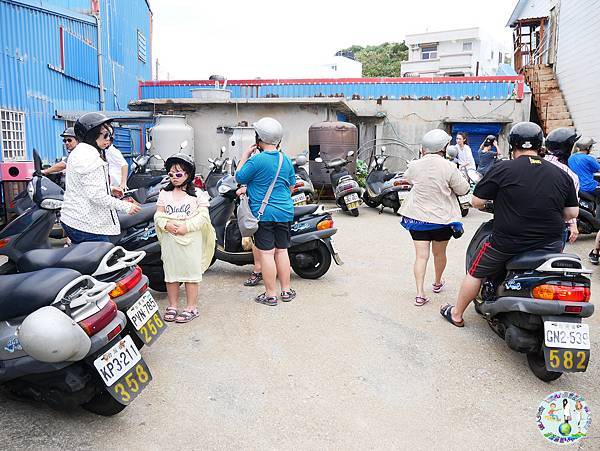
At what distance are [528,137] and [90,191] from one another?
3.16 m

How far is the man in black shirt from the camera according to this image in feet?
11.7

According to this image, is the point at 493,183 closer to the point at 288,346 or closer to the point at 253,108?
the point at 288,346

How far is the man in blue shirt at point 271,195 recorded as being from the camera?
4713mm

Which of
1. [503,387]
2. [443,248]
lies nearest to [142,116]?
[443,248]

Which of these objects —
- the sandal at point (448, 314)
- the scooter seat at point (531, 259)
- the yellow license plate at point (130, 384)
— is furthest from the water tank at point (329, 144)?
the yellow license plate at point (130, 384)

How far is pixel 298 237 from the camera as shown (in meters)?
5.64

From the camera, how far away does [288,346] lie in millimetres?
4012

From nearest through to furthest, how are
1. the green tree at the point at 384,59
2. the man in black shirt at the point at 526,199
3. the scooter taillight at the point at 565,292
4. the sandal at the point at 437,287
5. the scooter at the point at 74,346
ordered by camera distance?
the scooter at the point at 74,346
the scooter taillight at the point at 565,292
the man in black shirt at the point at 526,199
the sandal at the point at 437,287
the green tree at the point at 384,59

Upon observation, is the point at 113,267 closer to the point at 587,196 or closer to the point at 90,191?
the point at 90,191

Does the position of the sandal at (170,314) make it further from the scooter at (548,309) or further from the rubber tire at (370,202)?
the rubber tire at (370,202)

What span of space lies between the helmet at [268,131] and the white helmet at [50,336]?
2638 mm

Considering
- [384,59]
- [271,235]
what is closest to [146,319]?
[271,235]

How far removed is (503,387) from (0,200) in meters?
7.19

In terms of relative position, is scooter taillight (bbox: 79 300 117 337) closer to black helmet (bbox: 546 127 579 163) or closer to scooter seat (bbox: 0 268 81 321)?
scooter seat (bbox: 0 268 81 321)
